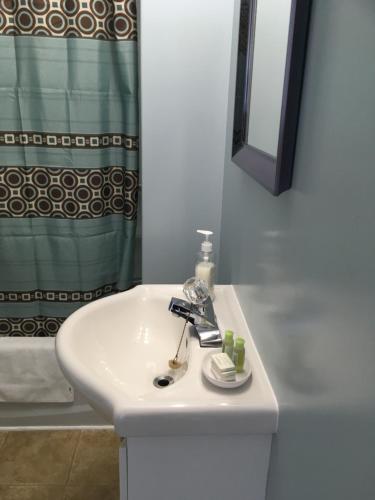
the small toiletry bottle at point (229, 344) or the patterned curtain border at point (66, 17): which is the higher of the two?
the patterned curtain border at point (66, 17)

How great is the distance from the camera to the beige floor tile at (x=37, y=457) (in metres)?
1.61

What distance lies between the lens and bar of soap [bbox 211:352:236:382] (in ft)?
2.60

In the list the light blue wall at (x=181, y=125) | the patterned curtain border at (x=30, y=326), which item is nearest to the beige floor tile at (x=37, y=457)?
the patterned curtain border at (x=30, y=326)

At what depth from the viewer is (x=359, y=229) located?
0.44 metres

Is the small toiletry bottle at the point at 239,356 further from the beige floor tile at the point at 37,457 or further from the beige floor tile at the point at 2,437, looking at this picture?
the beige floor tile at the point at 2,437

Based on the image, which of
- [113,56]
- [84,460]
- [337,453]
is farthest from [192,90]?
[84,460]

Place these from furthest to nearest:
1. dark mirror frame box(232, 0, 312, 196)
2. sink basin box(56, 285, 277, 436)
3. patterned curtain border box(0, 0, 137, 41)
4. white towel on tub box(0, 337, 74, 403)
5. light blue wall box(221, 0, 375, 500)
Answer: white towel on tub box(0, 337, 74, 403) < patterned curtain border box(0, 0, 137, 41) < sink basin box(56, 285, 277, 436) < dark mirror frame box(232, 0, 312, 196) < light blue wall box(221, 0, 375, 500)

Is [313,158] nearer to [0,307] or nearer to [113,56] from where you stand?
[113,56]

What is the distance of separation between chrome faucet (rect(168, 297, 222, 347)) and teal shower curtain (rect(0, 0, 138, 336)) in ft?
2.47

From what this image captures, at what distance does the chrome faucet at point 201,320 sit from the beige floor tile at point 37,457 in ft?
3.50

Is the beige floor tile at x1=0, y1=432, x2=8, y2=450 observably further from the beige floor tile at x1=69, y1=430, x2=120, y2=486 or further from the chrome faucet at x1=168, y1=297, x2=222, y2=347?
the chrome faucet at x1=168, y1=297, x2=222, y2=347

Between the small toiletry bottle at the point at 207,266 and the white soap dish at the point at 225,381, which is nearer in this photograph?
the white soap dish at the point at 225,381

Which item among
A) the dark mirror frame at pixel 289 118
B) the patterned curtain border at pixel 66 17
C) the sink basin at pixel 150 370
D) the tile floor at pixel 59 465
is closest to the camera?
the dark mirror frame at pixel 289 118

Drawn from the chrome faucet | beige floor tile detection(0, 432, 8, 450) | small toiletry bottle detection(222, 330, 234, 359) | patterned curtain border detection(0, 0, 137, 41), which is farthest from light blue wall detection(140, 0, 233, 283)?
beige floor tile detection(0, 432, 8, 450)
